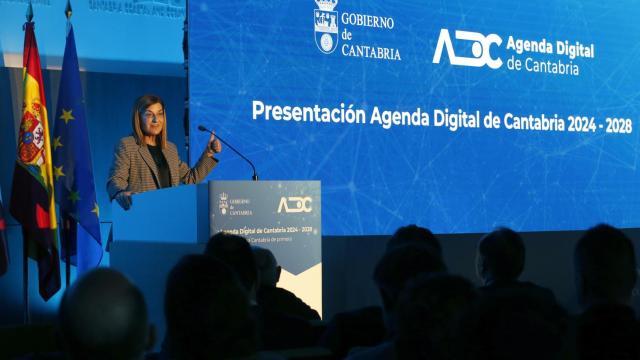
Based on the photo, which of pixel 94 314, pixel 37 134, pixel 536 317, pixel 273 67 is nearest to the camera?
pixel 94 314

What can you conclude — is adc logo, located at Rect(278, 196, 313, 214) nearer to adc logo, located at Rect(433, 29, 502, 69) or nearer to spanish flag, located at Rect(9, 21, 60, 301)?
spanish flag, located at Rect(9, 21, 60, 301)

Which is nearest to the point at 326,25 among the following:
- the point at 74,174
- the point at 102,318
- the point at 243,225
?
the point at 74,174

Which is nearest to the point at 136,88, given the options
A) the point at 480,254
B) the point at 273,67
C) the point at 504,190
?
the point at 273,67

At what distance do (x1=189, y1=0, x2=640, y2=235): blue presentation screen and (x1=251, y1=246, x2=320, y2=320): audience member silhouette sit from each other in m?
3.11

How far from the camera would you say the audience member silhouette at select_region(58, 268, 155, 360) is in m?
1.09

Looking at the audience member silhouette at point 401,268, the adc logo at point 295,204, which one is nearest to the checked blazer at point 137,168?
the adc logo at point 295,204

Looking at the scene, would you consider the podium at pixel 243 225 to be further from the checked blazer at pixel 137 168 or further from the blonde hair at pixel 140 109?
the blonde hair at pixel 140 109

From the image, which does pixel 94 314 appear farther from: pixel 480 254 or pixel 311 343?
pixel 480 254

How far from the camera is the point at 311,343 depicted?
2.57 metres

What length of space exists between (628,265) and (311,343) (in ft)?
3.16

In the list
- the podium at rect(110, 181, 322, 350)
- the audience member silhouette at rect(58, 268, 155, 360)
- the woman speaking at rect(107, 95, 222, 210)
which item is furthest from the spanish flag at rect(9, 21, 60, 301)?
the audience member silhouette at rect(58, 268, 155, 360)

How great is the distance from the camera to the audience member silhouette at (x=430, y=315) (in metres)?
1.42

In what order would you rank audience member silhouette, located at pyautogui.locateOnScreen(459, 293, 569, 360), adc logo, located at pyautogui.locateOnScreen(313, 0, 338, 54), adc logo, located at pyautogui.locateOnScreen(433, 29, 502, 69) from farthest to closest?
1. adc logo, located at pyautogui.locateOnScreen(433, 29, 502, 69)
2. adc logo, located at pyautogui.locateOnScreen(313, 0, 338, 54)
3. audience member silhouette, located at pyautogui.locateOnScreen(459, 293, 569, 360)

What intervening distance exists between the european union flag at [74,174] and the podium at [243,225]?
5.62ft
